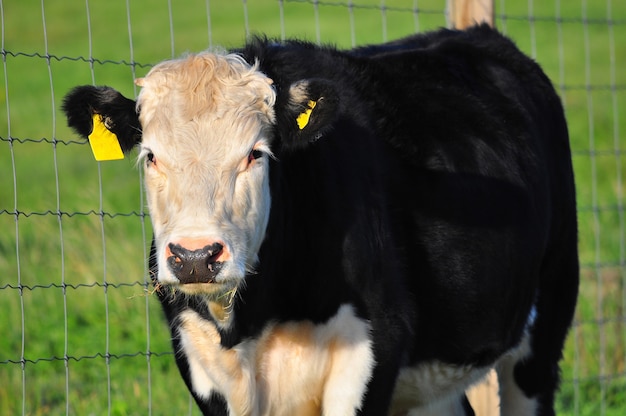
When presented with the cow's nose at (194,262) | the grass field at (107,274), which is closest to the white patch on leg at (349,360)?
the cow's nose at (194,262)

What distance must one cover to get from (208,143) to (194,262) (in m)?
0.53

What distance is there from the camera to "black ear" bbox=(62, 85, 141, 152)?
405 cm

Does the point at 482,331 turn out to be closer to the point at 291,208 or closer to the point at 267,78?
the point at 291,208

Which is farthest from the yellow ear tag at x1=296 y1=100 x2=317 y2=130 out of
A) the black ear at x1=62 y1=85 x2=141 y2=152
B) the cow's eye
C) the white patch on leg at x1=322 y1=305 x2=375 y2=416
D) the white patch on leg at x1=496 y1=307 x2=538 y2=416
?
the white patch on leg at x1=496 y1=307 x2=538 y2=416

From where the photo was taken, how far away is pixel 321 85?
13.2 ft

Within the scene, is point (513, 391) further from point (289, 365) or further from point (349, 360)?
point (289, 365)

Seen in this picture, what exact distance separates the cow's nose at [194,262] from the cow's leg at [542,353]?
8.20 feet

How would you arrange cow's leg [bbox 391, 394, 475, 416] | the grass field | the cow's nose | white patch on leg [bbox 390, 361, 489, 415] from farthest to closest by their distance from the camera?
the grass field
cow's leg [bbox 391, 394, 475, 416]
white patch on leg [bbox 390, 361, 489, 415]
the cow's nose

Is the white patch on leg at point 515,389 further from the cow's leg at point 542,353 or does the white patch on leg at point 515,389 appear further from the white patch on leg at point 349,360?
the white patch on leg at point 349,360

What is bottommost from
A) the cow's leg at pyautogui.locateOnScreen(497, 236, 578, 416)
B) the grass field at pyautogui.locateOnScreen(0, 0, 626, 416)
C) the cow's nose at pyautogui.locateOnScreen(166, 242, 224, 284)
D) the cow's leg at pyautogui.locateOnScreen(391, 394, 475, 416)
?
the grass field at pyautogui.locateOnScreen(0, 0, 626, 416)

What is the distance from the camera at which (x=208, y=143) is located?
382cm

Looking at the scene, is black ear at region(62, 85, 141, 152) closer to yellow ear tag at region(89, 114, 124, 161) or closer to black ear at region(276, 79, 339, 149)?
yellow ear tag at region(89, 114, 124, 161)

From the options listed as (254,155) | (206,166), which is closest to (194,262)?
(206,166)

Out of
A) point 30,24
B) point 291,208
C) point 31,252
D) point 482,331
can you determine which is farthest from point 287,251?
point 30,24
